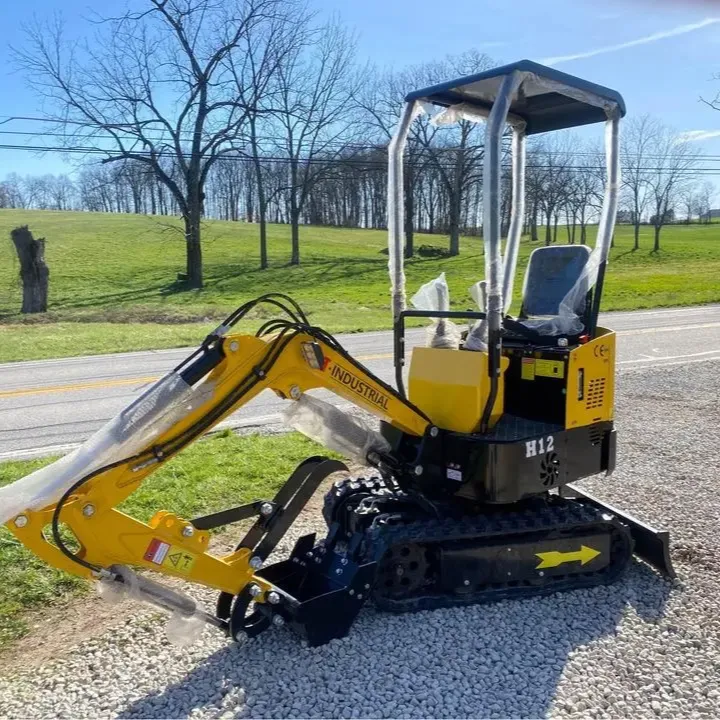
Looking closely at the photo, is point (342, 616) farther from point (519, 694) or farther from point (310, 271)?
point (310, 271)

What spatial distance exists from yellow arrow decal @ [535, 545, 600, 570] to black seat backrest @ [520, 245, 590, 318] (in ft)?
5.27

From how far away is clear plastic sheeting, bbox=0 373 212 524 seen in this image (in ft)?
11.8

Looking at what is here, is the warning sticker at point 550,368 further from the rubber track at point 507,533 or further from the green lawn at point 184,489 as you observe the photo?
the green lawn at point 184,489

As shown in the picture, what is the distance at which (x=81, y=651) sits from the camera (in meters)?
4.13

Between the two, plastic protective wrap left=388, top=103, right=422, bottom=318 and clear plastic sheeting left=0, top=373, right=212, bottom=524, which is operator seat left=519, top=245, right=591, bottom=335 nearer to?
plastic protective wrap left=388, top=103, right=422, bottom=318

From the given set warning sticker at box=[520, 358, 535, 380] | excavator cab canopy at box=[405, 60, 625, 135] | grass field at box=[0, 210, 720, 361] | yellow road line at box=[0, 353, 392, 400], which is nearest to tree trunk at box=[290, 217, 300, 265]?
grass field at box=[0, 210, 720, 361]

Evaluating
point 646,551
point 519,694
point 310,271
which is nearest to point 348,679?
point 519,694

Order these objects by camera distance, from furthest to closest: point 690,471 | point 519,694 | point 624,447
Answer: point 624,447 → point 690,471 → point 519,694

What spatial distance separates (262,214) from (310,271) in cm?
446

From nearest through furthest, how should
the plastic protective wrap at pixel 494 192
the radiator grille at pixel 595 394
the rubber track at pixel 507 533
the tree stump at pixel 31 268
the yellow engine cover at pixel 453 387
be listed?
the plastic protective wrap at pixel 494 192 → the rubber track at pixel 507 533 → the yellow engine cover at pixel 453 387 → the radiator grille at pixel 595 394 → the tree stump at pixel 31 268

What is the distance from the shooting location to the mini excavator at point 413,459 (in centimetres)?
379

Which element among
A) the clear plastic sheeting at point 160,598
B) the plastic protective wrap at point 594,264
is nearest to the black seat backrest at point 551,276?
the plastic protective wrap at point 594,264

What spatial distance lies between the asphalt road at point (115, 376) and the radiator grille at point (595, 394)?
3.40 m

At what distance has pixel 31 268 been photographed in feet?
79.4
